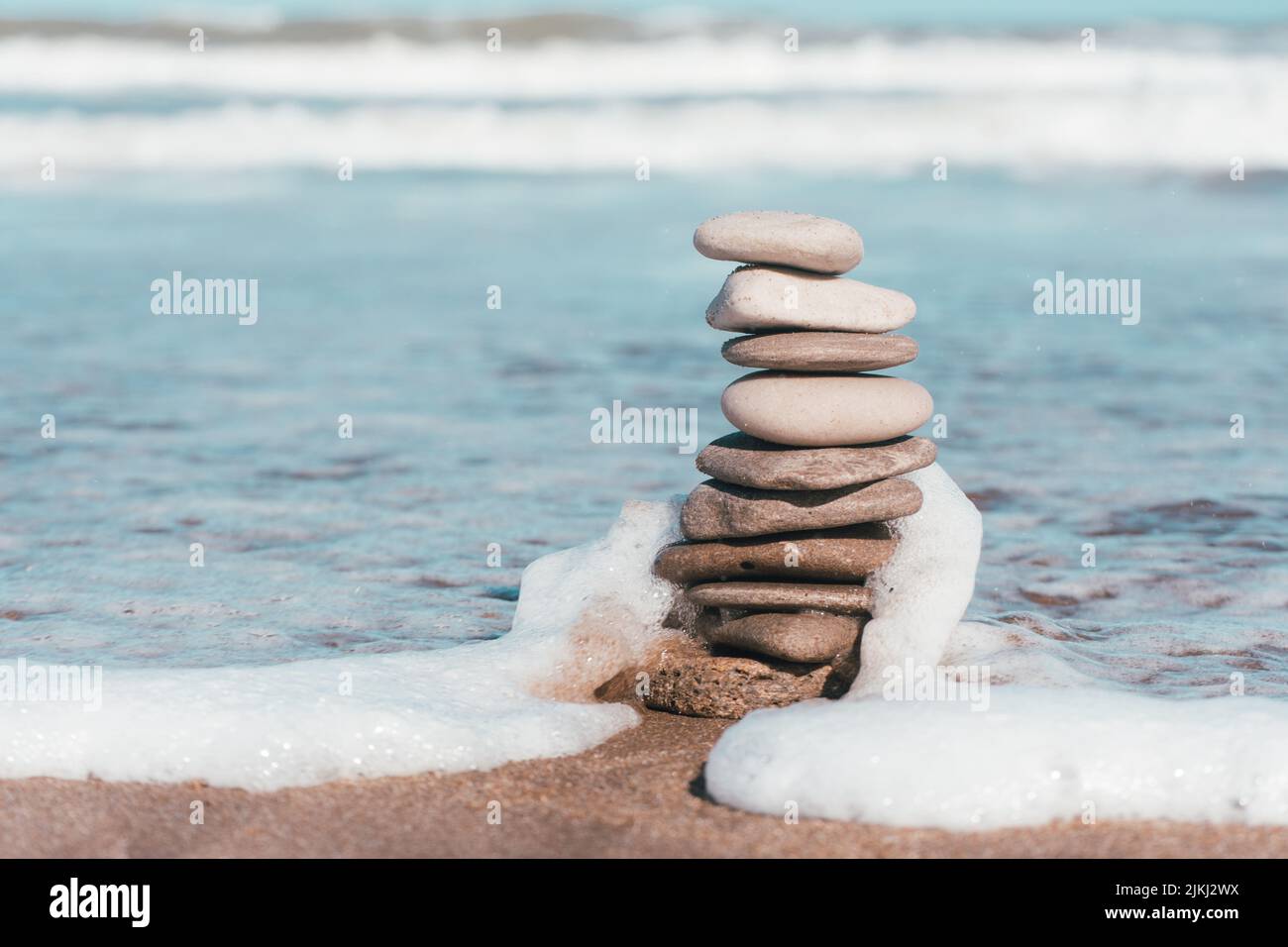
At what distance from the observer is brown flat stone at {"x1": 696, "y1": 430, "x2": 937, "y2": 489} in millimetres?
4121

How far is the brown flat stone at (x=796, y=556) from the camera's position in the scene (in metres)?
4.22

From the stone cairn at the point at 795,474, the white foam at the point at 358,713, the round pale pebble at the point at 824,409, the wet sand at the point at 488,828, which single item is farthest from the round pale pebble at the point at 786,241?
the wet sand at the point at 488,828

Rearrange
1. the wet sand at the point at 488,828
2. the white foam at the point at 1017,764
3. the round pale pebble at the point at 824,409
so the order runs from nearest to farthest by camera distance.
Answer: the wet sand at the point at 488,828 → the white foam at the point at 1017,764 → the round pale pebble at the point at 824,409

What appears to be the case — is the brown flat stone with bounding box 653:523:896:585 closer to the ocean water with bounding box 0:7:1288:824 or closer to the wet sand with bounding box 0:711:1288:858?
the ocean water with bounding box 0:7:1288:824

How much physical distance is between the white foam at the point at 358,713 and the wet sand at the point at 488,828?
0.09m

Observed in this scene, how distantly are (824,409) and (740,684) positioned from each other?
815 mm

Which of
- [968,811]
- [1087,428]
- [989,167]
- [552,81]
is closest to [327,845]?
[968,811]

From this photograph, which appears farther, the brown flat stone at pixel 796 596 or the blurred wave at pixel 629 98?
the blurred wave at pixel 629 98

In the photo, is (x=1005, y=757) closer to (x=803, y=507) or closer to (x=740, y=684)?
(x=740, y=684)

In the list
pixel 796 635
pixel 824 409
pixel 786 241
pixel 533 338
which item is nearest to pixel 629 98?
pixel 533 338

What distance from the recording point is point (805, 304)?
4227 millimetres

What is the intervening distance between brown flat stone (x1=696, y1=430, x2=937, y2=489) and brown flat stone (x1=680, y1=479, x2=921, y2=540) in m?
0.04

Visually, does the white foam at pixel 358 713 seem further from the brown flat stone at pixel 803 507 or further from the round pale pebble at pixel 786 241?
the round pale pebble at pixel 786 241
